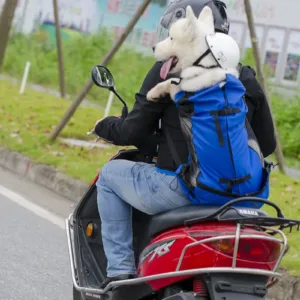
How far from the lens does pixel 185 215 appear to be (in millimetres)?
3631

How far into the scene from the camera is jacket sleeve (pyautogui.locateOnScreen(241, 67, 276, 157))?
13.4ft

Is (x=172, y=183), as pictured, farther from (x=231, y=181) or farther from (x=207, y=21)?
(x=207, y=21)

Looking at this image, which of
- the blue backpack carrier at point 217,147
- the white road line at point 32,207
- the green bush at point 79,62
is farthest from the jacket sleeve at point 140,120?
the green bush at point 79,62

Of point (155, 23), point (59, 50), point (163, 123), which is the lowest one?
point (155, 23)

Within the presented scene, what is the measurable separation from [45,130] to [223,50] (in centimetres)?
708

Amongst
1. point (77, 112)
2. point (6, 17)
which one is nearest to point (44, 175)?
point (77, 112)

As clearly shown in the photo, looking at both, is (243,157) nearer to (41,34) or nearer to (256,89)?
(256,89)

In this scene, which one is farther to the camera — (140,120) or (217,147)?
(140,120)

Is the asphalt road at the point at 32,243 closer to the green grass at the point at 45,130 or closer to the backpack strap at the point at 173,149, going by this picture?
the green grass at the point at 45,130

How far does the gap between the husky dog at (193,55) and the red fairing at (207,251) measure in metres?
0.61

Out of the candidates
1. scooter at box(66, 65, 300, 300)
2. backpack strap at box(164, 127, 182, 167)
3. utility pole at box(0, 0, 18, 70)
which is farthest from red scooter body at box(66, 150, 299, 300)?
utility pole at box(0, 0, 18, 70)

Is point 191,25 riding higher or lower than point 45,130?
higher

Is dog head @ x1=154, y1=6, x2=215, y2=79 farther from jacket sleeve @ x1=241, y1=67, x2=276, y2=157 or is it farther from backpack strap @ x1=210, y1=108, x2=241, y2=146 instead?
jacket sleeve @ x1=241, y1=67, x2=276, y2=157

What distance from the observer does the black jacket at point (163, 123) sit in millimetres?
3908
